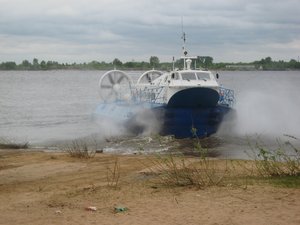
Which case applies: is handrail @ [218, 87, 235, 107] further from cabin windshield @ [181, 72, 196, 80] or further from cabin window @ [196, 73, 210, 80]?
cabin windshield @ [181, 72, 196, 80]

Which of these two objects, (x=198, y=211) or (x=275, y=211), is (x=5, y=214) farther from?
(x=275, y=211)

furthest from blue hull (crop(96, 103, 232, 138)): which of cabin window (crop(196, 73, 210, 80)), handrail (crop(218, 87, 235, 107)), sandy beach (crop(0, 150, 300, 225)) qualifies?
sandy beach (crop(0, 150, 300, 225))

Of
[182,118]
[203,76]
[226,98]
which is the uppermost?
[203,76]

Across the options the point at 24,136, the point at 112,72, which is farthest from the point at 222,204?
the point at 112,72

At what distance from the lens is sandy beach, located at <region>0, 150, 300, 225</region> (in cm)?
631

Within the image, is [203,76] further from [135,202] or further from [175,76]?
[135,202]

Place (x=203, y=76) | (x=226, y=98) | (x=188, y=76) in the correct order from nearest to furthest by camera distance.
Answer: (x=188, y=76) < (x=203, y=76) < (x=226, y=98)

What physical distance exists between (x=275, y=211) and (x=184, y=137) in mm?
14132

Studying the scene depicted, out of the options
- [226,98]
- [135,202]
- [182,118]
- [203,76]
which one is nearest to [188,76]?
[203,76]

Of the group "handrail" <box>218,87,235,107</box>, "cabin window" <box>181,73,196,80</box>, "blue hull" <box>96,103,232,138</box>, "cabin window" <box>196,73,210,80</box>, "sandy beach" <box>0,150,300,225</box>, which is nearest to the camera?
"sandy beach" <box>0,150,300,225</box>

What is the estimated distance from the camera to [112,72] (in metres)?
26.4

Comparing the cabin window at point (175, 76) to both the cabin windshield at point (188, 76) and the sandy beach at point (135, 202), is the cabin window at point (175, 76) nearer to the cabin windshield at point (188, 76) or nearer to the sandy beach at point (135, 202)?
the cabin windshield at point (188, 76)

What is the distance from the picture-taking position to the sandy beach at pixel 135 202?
6.31m

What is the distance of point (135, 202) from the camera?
284 inches
